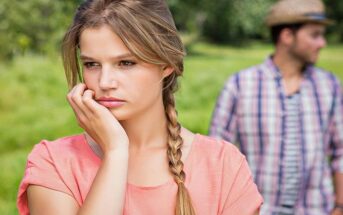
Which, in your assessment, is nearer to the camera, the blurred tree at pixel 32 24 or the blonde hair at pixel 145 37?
the blonde hair at pixel 145 37

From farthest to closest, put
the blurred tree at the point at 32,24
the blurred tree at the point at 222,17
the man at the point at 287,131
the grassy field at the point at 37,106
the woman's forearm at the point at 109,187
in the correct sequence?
the blurred tree at the point at 222,17, the blurred tree at the point at 32,24, the grassy field at the point at 37,106, the man at the point at 287,131, the woman's forearm at the point at 109,187

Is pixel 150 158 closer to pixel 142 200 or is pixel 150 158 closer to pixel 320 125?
pixel 142 200

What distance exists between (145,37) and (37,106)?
8.47 m

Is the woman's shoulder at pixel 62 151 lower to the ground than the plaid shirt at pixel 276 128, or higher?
higher

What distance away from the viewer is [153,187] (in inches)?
84.0

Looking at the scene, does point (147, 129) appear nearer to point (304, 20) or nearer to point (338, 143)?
point (338, 143)

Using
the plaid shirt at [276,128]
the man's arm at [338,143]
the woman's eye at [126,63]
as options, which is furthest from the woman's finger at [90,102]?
the man's arm at [338,143]

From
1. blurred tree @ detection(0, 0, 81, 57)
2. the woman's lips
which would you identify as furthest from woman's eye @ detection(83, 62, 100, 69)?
blurred tree @ detection(0, 0, 81, 57)

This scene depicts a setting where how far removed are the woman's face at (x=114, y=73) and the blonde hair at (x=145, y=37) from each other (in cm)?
3

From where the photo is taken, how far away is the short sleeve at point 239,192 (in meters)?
2.12

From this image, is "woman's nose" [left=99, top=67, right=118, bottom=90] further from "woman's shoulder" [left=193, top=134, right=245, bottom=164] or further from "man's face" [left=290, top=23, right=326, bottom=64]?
"man's face" [left=290, top=23, right=326, bottom=64]

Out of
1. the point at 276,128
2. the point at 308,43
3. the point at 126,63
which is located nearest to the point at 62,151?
the point at 126,63

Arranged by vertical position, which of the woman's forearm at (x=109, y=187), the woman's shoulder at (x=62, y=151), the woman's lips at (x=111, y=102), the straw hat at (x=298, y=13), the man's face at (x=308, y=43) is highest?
the straw hat at (x=298, y=13)

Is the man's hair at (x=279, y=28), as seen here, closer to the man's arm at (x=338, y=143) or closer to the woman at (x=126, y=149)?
the man's arm at (x=338, y=143)
